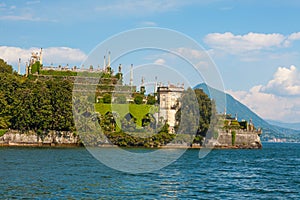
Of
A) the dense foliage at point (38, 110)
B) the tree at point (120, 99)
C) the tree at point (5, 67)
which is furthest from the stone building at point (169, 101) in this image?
the tree at point (5, 67)

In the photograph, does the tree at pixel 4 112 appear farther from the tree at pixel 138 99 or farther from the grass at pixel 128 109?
the tree at pixel 138 99

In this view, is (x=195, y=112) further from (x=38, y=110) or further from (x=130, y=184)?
(x=130, y=184)

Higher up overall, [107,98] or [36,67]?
[36,67]

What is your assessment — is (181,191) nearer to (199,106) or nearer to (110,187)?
(110,187)

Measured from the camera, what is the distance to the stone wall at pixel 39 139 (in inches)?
3068

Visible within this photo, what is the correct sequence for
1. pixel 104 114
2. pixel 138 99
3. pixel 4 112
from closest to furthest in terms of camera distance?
pixel 4 112 → pixel 104 114 → pixel 138 99

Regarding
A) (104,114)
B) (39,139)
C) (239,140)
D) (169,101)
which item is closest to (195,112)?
(169,101)

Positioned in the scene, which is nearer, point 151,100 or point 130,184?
point 130,184

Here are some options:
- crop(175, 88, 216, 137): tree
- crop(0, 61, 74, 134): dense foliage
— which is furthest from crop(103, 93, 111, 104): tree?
crop(175, 88, 216, 137): tree

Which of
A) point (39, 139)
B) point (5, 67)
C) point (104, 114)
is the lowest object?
point (39, 139)

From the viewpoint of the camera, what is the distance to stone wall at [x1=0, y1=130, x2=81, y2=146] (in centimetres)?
7794

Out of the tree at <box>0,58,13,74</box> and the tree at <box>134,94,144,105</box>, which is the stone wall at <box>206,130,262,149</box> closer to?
the tree at <box>134,94,144,105</box>

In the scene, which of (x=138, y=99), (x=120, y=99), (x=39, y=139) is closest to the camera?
(x=39, y=139)

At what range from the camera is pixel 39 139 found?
80.1 meters
